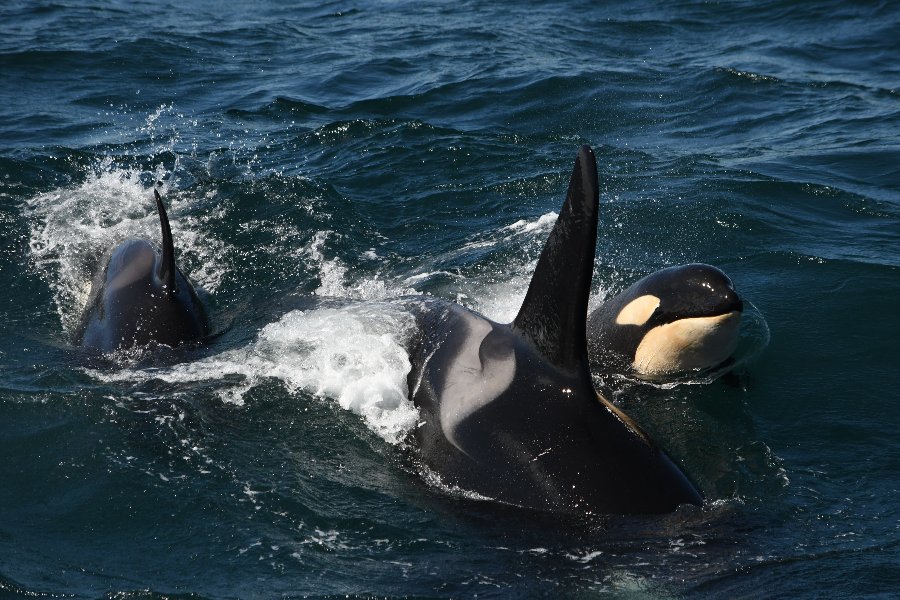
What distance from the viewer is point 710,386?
9516 millimetres

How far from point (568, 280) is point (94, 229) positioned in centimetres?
892

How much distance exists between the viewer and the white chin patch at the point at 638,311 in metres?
9.39

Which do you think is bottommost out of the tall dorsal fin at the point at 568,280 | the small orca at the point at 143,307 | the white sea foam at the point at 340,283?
the white sea foam at the point at 340,283

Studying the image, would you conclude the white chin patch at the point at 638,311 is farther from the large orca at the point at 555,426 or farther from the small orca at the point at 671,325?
the large orca at the point at 555,426

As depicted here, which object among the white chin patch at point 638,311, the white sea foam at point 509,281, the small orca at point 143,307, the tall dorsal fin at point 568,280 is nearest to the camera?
the tall dorsal fin at point 568,280

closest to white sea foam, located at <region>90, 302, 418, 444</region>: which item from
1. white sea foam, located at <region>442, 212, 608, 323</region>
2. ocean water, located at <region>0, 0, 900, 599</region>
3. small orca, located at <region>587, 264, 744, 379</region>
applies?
ocean water, located at <region>0, 0, 900, 599</region>

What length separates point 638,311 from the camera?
952cm

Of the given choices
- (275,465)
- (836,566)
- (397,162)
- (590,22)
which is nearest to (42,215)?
(397,162)

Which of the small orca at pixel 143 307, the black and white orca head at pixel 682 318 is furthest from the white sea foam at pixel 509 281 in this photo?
the small orca at pixel 143 307

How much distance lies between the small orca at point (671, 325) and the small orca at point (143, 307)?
4.19m

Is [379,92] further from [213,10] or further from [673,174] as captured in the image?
[213,10]

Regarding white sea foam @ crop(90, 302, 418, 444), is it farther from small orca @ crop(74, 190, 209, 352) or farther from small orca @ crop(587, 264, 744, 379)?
small orca @ crop(587, 264, 744, 379)

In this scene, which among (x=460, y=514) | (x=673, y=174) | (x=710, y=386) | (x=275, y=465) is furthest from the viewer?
(x=673, y=174)

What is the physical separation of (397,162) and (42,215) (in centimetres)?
534
